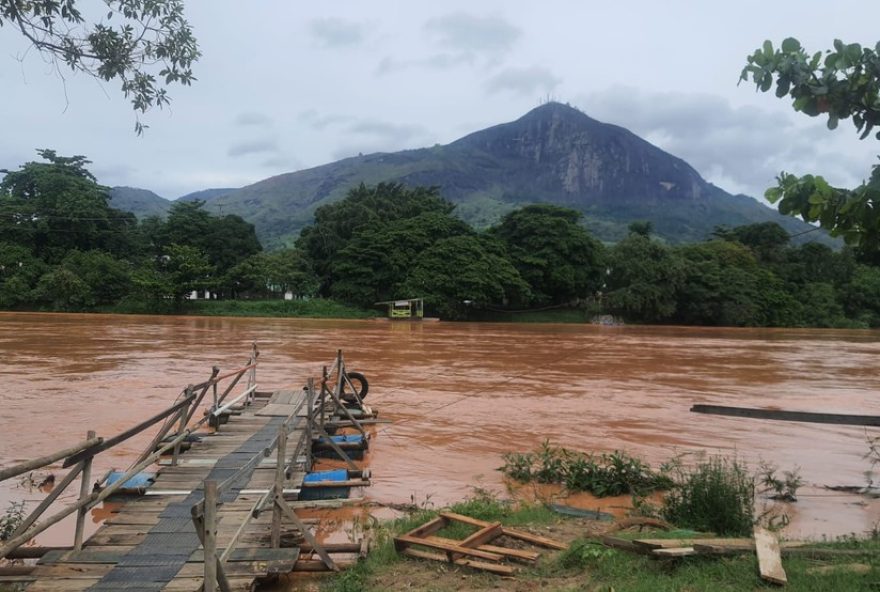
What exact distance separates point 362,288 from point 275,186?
516 ft

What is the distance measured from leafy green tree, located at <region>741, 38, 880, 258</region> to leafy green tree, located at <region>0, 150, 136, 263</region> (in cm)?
5474

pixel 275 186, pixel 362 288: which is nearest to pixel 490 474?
pixel 362 288

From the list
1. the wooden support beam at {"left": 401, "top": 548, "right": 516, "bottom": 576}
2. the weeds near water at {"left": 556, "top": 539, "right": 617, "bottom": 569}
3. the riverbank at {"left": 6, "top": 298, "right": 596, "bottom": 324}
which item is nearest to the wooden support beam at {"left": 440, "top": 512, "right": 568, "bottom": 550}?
the weeds near water at {"left": 556, "top": 539, "right": 617, "bottom": 569}

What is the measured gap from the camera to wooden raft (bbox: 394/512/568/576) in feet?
15.9

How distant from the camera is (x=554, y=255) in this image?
50750mm

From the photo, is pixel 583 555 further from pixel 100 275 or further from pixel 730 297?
pixel 730 297

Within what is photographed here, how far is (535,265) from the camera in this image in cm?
5044

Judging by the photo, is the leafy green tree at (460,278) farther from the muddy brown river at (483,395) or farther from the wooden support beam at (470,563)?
the wooden support beam at (470,563)

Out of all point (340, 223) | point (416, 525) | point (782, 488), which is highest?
point (340, 223)

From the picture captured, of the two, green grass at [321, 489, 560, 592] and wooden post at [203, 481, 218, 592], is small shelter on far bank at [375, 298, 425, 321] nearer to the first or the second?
green grass at [321, 489, 560, 592]

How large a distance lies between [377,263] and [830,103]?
45.6 metres

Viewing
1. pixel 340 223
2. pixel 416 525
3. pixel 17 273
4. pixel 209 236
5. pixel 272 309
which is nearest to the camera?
pixel 416 525

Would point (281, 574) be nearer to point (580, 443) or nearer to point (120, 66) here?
point (120, 66)

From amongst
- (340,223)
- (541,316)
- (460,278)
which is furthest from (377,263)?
(541,316)
